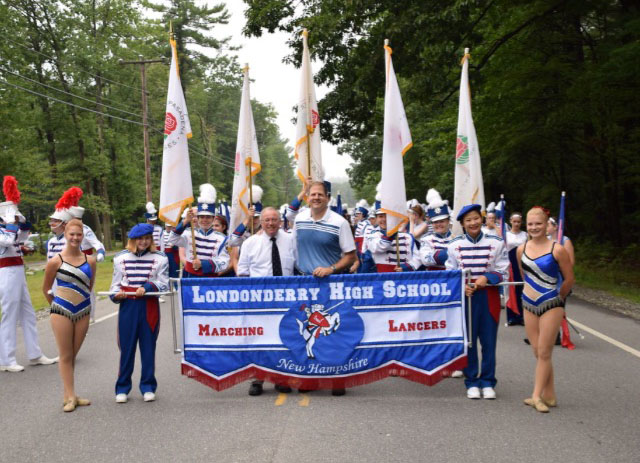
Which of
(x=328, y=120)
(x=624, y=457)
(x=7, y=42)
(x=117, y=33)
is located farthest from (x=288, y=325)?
(x=117, y=33)

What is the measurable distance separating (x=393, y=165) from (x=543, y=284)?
7.25 feet

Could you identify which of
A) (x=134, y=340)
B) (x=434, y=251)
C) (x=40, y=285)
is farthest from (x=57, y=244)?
(x=40, y=285)

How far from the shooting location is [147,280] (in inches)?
256

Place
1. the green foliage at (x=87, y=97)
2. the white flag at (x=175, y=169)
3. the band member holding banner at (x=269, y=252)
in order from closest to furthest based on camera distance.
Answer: the band member holding banner at (x=269, y=252), the white flag at (x=175, y=169), the green foliage at (x=87, y=97)

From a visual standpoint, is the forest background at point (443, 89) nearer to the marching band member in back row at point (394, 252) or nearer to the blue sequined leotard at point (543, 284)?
the marching band member in back row at point (394, 252)

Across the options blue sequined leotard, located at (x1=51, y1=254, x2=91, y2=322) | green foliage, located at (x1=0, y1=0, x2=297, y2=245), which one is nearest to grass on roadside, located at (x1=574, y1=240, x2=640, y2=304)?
blue sequined leotard, located at (x1=51, y1=254, x2=91, y2=322)

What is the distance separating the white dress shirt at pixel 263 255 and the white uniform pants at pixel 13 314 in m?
3.25

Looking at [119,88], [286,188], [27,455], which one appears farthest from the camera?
[286,188]

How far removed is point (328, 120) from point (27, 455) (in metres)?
18.4

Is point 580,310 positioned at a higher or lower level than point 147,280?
lower

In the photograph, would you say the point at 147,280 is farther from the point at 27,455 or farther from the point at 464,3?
the point at 464,3

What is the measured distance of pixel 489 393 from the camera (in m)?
6.17

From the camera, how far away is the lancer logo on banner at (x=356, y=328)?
20.7ft

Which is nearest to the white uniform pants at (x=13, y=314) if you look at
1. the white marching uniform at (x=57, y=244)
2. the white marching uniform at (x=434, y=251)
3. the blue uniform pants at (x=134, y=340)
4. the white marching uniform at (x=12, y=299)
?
the white marching uniform at (x=12, y=299)
